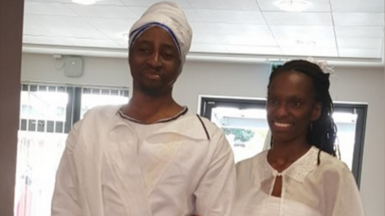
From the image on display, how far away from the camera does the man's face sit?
4.04 ft

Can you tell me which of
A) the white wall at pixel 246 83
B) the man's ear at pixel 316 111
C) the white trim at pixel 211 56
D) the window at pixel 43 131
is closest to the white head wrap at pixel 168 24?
the man's ear at pixel 316 111

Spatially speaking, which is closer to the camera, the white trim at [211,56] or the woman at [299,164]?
the woman at [299,164]

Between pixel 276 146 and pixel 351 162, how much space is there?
4027mm

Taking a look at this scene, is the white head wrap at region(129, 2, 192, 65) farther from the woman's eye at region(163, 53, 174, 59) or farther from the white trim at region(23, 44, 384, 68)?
the white trim at region(23, 44, 384, 68)

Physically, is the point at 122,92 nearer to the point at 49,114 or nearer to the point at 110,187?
the point at 49,114

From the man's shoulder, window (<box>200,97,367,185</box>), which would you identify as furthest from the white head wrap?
window (<box>200,97,367,185</box>)

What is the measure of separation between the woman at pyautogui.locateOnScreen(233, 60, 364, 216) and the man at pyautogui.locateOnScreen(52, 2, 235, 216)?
0.22 m

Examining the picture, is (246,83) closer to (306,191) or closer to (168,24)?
(306,191)

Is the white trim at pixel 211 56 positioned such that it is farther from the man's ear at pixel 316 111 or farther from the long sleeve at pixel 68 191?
the long sleeve at pixel 68 191

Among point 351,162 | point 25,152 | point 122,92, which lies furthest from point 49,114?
point 351,162

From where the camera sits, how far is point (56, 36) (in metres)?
4.56

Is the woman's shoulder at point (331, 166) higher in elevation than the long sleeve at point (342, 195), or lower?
higher

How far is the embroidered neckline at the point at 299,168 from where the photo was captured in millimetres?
1459

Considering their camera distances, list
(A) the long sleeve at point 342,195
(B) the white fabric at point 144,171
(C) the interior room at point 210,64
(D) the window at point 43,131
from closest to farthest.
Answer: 1. (B) the white fabric at point 144,171
2. (A) the long sleeve at point 342,195
3. (C) the interior room at point 210,64
4. (D) the window at point 43,131
